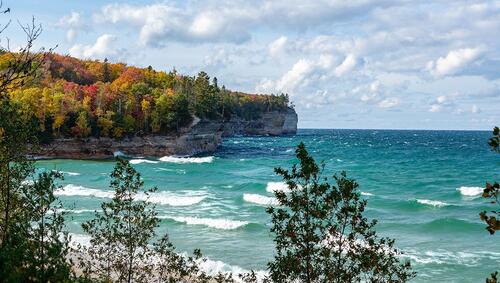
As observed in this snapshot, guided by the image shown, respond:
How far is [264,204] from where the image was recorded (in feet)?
152

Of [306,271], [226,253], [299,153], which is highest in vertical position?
[299,153]

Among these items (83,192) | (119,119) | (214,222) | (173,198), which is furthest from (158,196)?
(119,119)

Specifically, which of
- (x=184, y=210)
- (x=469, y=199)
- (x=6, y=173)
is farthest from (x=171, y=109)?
(x=6, y=173)

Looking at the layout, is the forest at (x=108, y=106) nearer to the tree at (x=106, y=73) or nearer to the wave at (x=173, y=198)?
the tree at (x=106, y=73)

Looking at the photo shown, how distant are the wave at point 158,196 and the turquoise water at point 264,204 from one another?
0.10m

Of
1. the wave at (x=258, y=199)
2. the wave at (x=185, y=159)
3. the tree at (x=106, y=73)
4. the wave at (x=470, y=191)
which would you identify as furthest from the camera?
the tree at (x=106, y=73)

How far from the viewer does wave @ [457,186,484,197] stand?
5164 cm

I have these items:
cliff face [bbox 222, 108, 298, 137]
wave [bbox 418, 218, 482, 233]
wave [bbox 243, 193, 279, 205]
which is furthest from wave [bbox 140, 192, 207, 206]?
cliff face [bbox 222, 108, 298, 137]

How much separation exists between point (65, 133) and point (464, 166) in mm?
68836

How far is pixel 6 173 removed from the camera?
603 inches

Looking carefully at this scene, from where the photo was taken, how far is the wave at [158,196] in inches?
1821

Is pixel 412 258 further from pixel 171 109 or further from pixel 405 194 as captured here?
pixel 171 109

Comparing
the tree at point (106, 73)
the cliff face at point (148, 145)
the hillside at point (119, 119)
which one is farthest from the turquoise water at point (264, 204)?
the tree at point (106, 73)

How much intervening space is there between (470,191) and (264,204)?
79.8 feet
